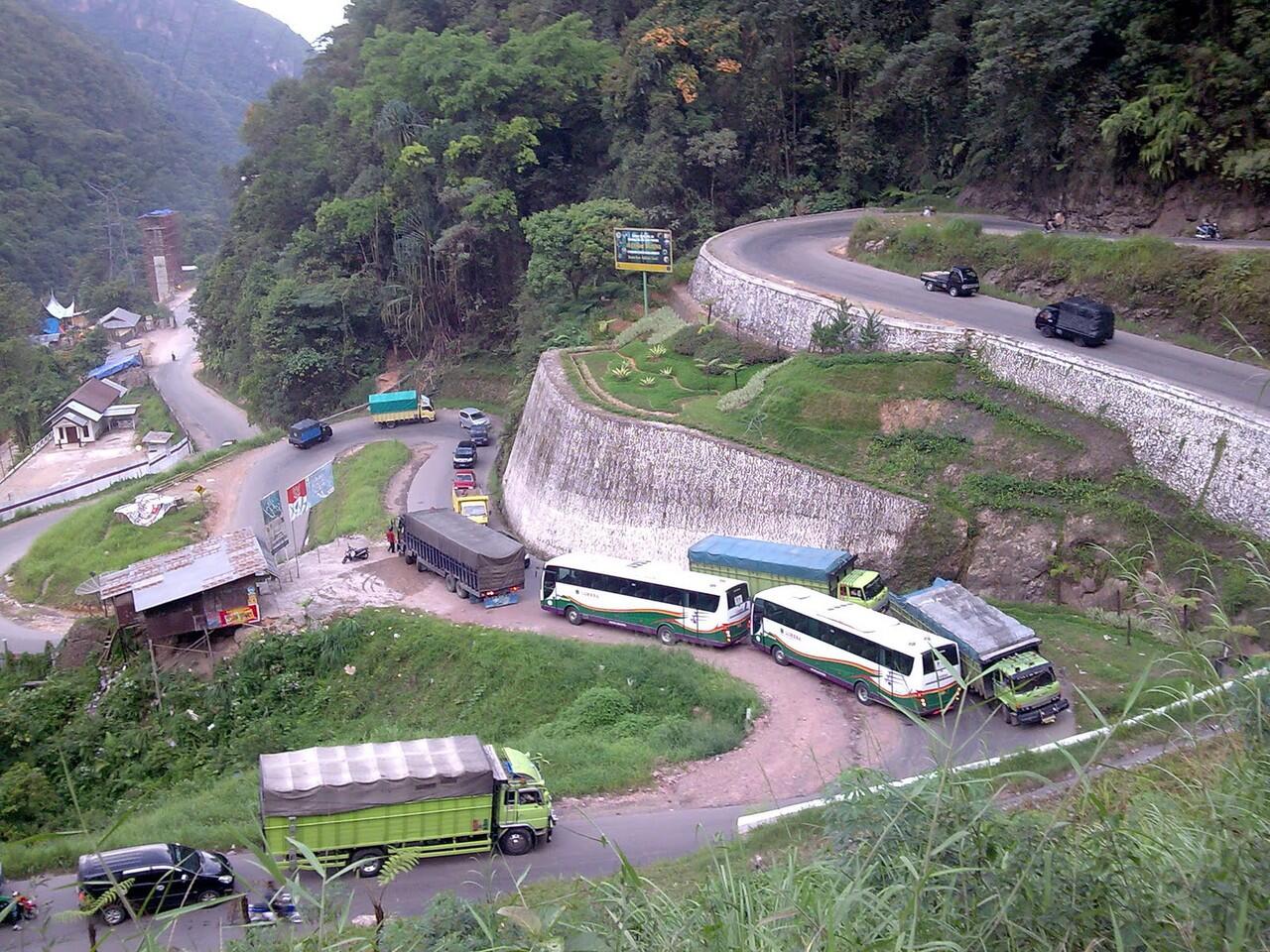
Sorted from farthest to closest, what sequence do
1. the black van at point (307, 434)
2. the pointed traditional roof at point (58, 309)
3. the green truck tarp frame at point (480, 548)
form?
the pointed traditional roof at point (58, 309) → the black van at point (307, 434) → the green truck tarp frame at point (480, 548)

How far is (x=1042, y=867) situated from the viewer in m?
4.72

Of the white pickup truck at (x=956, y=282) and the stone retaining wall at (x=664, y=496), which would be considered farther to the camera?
the white pickup truck at (x=956, y=282)

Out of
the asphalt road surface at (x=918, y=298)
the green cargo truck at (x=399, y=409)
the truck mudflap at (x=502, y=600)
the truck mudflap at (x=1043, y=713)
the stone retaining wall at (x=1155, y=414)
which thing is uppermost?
the asphalt road surface at (x=918, y=298)

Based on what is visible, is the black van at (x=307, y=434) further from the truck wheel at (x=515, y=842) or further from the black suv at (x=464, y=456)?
the truck wheel at (x=515, y=842)

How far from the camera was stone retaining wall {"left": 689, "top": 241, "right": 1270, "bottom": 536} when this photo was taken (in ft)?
57.3

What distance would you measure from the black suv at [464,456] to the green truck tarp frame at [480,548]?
997cm

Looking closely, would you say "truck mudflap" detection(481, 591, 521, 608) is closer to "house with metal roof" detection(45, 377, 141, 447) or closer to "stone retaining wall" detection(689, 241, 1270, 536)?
"stone retaining wall" detection(689, 241, 1270, 536)

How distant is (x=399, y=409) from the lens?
40.2 metres

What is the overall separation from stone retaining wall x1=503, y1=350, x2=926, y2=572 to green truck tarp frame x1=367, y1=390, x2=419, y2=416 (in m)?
13.2

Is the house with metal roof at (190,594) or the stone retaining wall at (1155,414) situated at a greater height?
the stone retaining wall at (1155,414)

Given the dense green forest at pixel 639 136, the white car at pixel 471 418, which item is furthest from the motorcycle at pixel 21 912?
the white car at pixel 471 418

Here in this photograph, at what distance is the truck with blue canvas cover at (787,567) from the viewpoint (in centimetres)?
1875

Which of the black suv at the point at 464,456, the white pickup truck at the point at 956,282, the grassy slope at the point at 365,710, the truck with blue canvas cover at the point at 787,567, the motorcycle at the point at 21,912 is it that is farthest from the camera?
the black suv at the point at 464,456

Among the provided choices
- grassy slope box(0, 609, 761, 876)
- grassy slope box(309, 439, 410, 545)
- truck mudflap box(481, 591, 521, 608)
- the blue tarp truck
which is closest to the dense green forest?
grassy slope box(309, 439, 410, 545)
